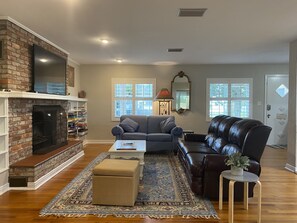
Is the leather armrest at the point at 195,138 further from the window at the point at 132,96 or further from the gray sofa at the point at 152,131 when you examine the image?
the window at the point at 132,96

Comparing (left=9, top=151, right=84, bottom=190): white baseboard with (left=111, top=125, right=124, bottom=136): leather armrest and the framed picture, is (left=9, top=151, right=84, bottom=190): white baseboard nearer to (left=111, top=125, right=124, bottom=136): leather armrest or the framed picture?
(left=111, top=125, right=124, bottom=136): leather armrest

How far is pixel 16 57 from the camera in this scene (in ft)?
11.8

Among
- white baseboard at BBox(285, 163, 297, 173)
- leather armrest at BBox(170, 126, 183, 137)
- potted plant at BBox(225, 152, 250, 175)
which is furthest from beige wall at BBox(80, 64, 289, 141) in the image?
potted plant at BBox(225, 152, 250, 175)

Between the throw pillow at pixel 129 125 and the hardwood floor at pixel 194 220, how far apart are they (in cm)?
181

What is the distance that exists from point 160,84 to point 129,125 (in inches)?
74.3

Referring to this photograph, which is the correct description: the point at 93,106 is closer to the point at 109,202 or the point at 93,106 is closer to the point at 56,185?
the point at 56,185

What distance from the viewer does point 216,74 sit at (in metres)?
7.09

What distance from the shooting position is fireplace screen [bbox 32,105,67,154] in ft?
13.5

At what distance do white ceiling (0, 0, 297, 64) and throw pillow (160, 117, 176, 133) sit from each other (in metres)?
1.69

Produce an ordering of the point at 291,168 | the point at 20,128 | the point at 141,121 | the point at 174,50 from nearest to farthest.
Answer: the point at 20,128 < the point at 291,168 < the point at 174,50 < the point at 141,121

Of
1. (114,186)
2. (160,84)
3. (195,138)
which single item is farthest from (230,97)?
(114,186)

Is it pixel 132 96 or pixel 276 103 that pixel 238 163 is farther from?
pixel 276 103

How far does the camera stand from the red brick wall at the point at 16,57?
339 cm

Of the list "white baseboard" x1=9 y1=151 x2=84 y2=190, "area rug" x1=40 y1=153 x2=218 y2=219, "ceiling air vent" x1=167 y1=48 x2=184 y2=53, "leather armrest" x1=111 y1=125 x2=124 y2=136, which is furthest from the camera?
"leather armrest" x1=111 y1=125 x2=124 y2=136
